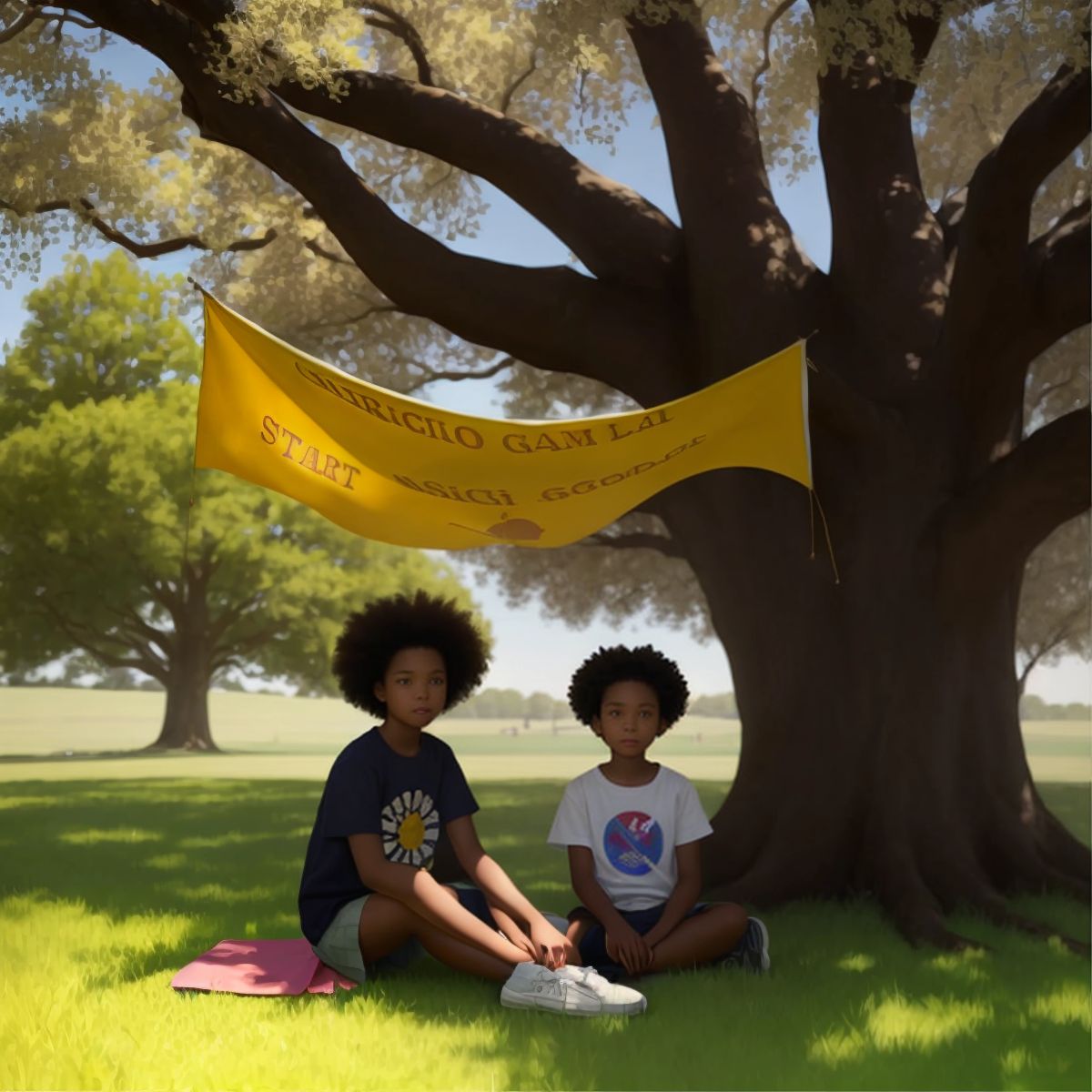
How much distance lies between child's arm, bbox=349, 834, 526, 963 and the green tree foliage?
49.8ft

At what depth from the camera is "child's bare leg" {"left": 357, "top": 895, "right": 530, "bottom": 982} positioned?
12.7 ft

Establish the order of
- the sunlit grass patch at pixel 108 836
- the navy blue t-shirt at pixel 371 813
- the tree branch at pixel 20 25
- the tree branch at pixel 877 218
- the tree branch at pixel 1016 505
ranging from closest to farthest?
the navy blue t-shirt at pixel 371 813 → the tree branch at pixel 1016 505 → the tree branch at pixel 877 218 → the tree branch at pixel 20 25 → the sunlit grass patch at pixel 108 836

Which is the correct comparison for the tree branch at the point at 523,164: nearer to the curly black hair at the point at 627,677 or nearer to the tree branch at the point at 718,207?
the tree branch at the point at 718,207

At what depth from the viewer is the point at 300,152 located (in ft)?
18.3

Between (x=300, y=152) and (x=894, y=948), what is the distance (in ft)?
13.8

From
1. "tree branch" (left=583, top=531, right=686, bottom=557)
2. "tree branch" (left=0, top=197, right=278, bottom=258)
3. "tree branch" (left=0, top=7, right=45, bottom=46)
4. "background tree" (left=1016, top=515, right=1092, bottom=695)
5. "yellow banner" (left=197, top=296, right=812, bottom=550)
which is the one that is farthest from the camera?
"background tree" (left=1016, top=515, right=1092, bottom=695)

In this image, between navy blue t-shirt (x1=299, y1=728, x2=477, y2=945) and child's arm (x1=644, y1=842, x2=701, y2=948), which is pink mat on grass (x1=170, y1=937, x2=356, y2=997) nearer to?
navy blue t-shirt (x1=299, y1=728, x2=477, y2=945)

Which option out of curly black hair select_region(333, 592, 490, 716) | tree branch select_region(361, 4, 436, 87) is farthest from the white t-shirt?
tree branch select_region(361, 4, 436, 87)

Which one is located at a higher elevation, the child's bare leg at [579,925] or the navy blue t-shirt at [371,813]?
the navy blue t-shirt at [371,813]

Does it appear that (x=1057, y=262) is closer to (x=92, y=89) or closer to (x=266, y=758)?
(x=92, y=89)

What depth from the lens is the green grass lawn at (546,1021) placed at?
Result: 3.23m

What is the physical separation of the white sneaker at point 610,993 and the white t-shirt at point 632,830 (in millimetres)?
412

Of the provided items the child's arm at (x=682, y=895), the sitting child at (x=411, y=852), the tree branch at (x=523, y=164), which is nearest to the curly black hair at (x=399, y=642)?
the sitting child at (x=411, y=852)

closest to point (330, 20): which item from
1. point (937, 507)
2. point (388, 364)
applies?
point (937, 507)
